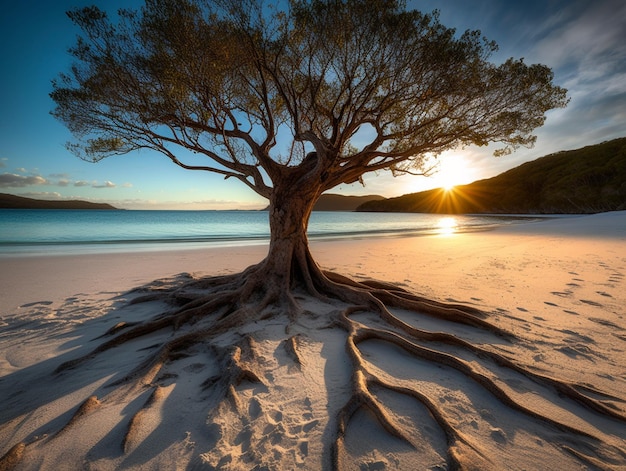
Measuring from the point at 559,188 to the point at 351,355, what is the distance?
298ft

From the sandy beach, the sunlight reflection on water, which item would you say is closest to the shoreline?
the sandy beach

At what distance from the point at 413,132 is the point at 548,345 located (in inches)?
236

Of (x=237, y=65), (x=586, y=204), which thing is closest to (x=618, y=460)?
(x=237, y=65)

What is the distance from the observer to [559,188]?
2657 inches

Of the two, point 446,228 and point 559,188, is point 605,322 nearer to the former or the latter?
point 446,228

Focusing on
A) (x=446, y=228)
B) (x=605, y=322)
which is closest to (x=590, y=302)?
(x=605, y=322)

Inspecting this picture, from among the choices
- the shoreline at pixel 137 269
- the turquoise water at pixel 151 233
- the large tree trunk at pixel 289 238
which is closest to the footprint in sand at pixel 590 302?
the shoreline at pixel 137 269

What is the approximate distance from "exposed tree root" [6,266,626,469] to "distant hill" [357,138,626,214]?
7410cm

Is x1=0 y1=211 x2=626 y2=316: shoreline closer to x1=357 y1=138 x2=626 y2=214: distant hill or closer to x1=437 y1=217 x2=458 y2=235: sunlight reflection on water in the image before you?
x1=437 y1=217 x2=458 y2=235: sunlight reflection on water

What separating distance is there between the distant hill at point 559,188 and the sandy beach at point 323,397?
73.4 meters

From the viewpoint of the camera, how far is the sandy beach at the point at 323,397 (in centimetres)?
234

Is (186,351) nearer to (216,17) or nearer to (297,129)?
(297,129)

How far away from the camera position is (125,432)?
258cm

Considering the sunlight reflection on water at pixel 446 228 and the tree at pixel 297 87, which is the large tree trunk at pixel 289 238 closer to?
the tree at pixel 297 87
